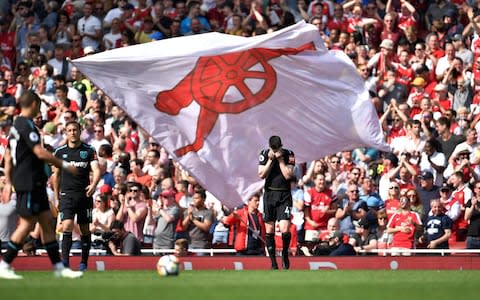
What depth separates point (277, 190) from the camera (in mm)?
19438

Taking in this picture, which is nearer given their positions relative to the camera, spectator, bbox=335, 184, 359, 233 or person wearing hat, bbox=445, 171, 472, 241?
A: person wearing hat, bbox=445, 171, 472, 241

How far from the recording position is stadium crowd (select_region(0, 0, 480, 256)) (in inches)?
872

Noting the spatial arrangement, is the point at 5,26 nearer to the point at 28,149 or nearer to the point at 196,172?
the point at 196,172

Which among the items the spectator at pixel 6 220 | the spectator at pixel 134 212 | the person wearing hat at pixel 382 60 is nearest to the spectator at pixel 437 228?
the person wearing hat at pixel 382 60

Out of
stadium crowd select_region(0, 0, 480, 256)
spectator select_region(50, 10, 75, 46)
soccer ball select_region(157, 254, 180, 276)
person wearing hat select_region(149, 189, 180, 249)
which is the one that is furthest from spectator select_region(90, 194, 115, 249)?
spectator select_region(50, 10, 75, 46)

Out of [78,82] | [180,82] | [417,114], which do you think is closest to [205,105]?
[180,82]

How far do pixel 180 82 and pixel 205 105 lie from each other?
56 cm

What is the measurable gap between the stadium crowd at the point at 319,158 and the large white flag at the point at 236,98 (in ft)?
1.59

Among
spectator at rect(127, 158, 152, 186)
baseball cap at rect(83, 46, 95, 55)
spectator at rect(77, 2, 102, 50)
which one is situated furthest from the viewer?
spectator at rect(77, 2, 102, 50)

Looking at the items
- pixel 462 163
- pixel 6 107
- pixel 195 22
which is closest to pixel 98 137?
pixel 6 107

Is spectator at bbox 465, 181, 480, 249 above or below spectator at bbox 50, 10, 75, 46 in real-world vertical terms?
below

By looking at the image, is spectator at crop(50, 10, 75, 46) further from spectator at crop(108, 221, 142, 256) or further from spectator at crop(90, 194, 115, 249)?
spectator at crop(108, 221, 142, 256)

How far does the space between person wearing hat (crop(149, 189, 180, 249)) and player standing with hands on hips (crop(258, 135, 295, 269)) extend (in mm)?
3609

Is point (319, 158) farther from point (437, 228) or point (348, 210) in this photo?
point (437, 228)
